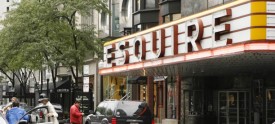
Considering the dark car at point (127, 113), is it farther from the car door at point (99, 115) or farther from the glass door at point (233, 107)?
A: the glass door at point (233, 107)

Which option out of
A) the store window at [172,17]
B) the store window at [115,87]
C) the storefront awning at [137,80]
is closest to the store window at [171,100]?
the storefront awning at [137,80]

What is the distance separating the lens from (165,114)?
3728 centimetres

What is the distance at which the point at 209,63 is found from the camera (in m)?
22.1

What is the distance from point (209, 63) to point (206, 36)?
2.23 metres

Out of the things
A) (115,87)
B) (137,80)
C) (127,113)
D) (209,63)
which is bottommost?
(127,113)

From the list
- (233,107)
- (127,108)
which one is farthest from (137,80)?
(127,108)

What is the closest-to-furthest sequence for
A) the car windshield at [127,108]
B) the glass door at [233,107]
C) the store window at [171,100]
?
the car windshield at [127,108], the glass door at [233,107], the store window at [171,100]

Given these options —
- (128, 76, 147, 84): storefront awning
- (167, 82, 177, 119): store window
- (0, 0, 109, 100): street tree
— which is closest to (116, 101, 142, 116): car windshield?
(167, 82, 177, 119): store window

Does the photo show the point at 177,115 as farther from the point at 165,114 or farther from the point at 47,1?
the point at 47,1

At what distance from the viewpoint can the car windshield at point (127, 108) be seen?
2256 centimetres

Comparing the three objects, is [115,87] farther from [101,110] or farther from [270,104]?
[101,110]

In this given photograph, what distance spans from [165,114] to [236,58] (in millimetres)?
18339

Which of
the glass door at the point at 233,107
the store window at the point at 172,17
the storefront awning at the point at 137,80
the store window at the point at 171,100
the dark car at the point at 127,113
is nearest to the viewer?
the dark car at the point at 127,113

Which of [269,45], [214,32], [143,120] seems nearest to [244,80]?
[143,120]
